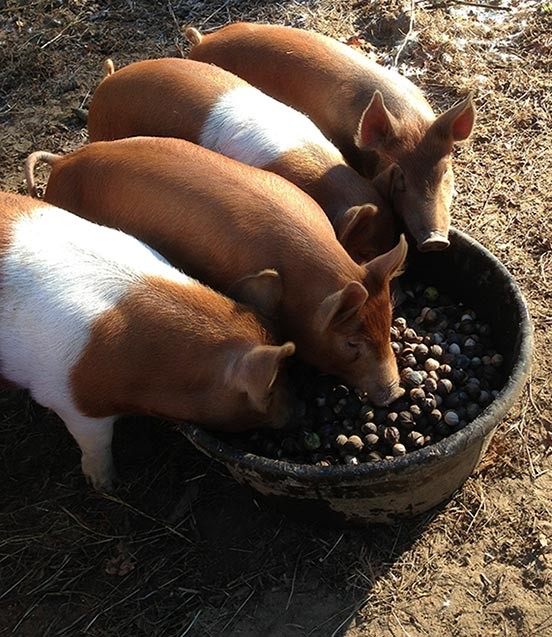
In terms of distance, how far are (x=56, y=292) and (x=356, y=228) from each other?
132 cm

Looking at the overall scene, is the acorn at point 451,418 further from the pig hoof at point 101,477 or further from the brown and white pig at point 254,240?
the pig hoof at point 101,477

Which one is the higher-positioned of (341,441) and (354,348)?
(354,348)

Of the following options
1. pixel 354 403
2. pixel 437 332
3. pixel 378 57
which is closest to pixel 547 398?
pixel 437 332

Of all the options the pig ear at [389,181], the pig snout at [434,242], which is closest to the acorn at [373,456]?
the pig snout at [434,242]

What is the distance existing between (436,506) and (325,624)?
2.25ft

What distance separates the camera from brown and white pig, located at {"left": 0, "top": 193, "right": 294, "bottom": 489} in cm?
300

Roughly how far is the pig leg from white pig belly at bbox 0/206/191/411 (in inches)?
3.9

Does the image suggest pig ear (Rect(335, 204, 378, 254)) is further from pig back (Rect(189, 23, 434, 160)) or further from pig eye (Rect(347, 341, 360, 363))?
pig back (Rect(189, 23, 434, 160))

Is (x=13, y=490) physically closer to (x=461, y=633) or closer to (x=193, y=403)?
(x=193, y=403)

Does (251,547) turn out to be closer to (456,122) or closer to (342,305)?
(342,305)

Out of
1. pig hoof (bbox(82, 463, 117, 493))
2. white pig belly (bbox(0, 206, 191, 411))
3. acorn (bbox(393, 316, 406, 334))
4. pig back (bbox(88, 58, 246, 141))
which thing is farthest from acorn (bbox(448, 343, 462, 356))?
pig back (bbox(88, 58, 246, 141))

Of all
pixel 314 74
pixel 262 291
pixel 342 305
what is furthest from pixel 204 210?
pixel 314 74

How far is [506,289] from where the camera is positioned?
10.9 feet

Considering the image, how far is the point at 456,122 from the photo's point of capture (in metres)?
3.83
